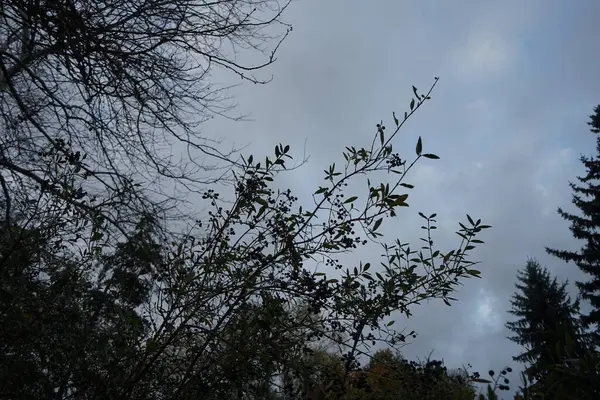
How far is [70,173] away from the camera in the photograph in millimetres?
2658

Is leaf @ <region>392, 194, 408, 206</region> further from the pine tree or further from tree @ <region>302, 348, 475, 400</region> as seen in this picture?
the pine tree

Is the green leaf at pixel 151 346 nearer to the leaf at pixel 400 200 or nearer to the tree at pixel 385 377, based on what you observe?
the tree at pixel 385 377

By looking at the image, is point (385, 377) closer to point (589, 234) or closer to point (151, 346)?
point (151, 346)

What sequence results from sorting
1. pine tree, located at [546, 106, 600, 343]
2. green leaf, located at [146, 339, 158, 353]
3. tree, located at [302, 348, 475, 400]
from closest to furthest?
green leaf, located at [146, 339, 158, 353]
tree, located at [302, 348, 475, 400]
pine tree, located at [546, 106, 600, 343]

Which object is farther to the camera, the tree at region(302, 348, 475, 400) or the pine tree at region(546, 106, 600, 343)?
the pine tree at region(546, 106, 600, 343)

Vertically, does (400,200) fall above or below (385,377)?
above

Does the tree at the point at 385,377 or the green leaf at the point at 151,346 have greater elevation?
the tree at the point at 385,377

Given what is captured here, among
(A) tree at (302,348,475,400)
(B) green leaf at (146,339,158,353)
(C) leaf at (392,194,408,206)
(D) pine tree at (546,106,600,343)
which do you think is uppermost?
(D) pine tree at (546,106,600,343)

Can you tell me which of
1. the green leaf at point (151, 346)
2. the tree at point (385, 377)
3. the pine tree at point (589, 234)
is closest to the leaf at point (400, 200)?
the tree at point (385, 377)

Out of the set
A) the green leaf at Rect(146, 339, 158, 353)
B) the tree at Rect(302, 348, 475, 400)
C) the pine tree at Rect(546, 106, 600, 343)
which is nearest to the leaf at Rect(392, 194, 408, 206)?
the tree at Rect(302, 348, 475, 400)

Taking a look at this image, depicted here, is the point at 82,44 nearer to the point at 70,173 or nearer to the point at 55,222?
the point at 70,173

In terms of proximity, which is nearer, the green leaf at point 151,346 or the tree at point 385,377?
the green leaf at point 151,346

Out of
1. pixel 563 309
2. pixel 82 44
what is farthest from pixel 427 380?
pixel 563 309

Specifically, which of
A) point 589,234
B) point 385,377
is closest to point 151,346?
point 385,377
